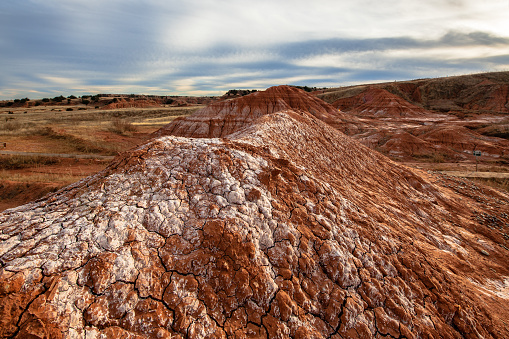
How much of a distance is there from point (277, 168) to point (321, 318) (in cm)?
230

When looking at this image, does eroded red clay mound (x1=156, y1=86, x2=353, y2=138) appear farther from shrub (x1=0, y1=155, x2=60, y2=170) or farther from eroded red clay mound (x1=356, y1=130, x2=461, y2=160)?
shrub (x1=0, y1=155, x2=60, y2=170)

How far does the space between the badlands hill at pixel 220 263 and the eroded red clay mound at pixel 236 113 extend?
63.7ft

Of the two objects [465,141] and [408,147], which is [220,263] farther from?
[465,141]

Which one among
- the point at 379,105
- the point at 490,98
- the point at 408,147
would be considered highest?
the point at 490,98

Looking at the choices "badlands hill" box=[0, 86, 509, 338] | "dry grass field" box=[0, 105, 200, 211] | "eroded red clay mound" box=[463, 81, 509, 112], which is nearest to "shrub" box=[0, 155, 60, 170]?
"dry grass field" box=[0, 105, 200, 211]

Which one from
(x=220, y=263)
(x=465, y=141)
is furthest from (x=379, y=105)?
(x=220, y=263)

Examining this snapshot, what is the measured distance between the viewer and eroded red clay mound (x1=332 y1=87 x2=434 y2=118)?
41562mm

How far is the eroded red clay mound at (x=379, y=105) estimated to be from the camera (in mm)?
41562

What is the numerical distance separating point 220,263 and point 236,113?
76.7 ft

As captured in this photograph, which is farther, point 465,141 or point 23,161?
point 465,141

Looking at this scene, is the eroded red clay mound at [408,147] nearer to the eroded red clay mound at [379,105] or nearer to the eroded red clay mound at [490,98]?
the eroded red clay mound at [379,105]

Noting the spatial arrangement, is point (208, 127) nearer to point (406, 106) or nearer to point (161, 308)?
point (161, 308)

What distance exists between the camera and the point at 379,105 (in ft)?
146

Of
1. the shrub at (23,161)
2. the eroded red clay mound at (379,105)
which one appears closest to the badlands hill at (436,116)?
the eroded red clay mound at (379,105)
